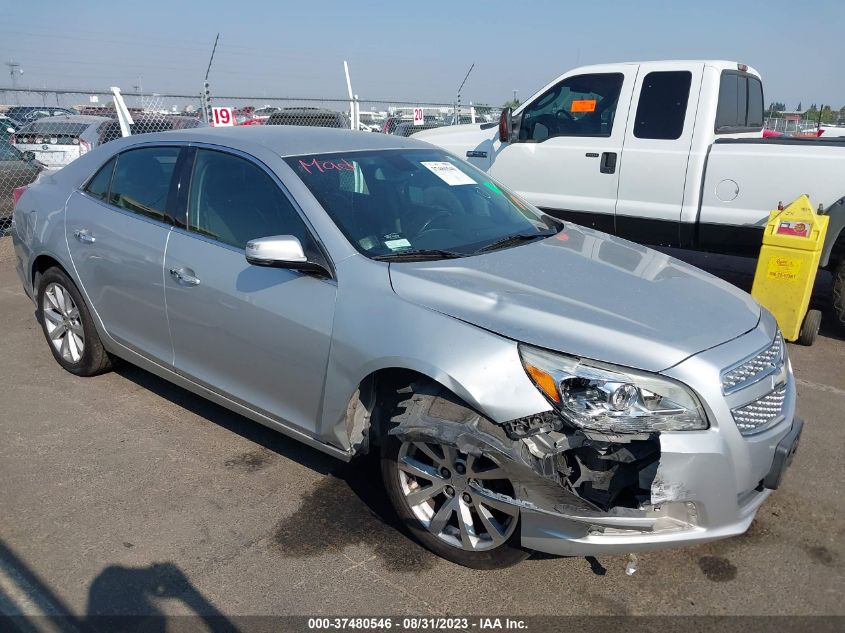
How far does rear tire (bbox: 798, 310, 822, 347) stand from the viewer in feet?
18.1

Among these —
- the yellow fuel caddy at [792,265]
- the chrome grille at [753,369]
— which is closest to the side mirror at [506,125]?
the yellow fuel caddy at [792,265]

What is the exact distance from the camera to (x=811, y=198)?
5.57 m

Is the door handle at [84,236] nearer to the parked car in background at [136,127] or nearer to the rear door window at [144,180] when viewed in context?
the rear door window at [144,180]

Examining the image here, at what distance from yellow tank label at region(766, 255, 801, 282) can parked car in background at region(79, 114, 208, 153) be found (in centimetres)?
A: 736

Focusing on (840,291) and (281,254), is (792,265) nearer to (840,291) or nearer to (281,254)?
(840,291)

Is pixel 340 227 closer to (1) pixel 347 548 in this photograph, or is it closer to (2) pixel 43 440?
(1) pixel 347 548

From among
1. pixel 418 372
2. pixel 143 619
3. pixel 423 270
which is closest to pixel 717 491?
pixel 418 372

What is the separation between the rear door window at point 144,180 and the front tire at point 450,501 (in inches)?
79.4

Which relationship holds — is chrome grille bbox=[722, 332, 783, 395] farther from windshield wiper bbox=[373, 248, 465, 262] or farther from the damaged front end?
windshield wiper bbox=[373, 248, 465, 262]

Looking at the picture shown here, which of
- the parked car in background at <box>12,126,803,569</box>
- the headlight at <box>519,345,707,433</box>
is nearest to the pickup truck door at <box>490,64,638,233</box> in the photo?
the parked car in background at <box>12,126,803,569</box>

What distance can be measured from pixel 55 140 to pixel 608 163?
8696 mm

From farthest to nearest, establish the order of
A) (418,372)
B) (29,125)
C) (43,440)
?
(29,125) → (43,440) → (418,372)

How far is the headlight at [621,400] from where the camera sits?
2.44m

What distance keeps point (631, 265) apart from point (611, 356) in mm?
1019
